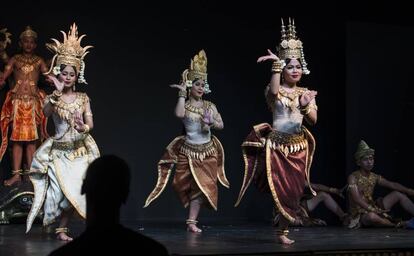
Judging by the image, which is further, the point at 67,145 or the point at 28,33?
the point at 28,33

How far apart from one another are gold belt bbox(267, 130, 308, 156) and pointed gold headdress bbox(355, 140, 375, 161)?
89.1 inches

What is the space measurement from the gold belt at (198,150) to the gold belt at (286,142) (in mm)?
1244

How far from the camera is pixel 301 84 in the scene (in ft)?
26.6

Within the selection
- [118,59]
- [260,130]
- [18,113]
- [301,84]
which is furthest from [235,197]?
[260,130]

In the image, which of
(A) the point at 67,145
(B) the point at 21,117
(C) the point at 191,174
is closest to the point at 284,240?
(C) the point at 191,174

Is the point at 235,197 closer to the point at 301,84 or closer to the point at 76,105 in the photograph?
the point at 301,84

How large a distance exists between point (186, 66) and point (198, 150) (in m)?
1.87

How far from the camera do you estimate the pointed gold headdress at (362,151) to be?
7.06m

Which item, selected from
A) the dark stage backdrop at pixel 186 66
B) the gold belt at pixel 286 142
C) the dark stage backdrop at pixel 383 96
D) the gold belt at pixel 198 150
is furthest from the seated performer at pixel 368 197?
the gold belt at pixel 286 142

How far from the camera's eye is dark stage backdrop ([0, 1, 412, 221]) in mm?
7434

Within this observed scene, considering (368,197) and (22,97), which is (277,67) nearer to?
(368,197)

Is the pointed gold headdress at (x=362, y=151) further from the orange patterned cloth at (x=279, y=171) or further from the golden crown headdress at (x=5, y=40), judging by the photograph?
the golden crown headdress at (x=5, y=40)

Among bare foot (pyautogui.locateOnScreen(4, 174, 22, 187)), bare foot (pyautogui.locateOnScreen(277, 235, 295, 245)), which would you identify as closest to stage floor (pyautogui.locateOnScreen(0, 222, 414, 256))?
bare foot (pyautogui.locateOnScreen(277, 235, 295, 245))

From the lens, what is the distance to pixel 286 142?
4895 mm
